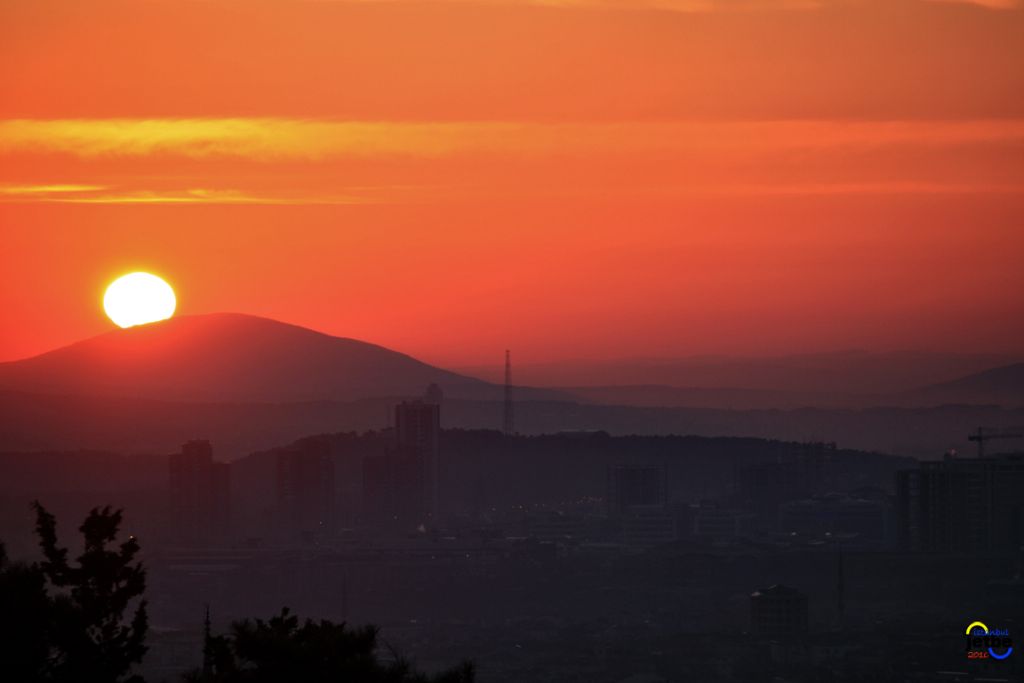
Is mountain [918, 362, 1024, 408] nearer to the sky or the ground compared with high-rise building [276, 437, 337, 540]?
nearer to the sky

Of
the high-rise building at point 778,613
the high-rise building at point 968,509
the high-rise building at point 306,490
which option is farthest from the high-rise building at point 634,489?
the high-rise building at point 778,613

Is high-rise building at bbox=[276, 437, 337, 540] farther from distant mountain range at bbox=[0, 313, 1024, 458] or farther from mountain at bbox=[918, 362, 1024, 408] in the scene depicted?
mountain at bbox=[918, 362, 1024, 408]

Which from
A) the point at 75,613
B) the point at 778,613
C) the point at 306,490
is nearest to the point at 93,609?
the point at 75,613

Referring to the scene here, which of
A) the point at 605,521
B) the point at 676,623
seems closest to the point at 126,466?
the point at 605,521

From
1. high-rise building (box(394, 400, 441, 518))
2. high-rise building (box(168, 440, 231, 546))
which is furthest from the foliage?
high-rise building (box(394, 400, 441, 518))

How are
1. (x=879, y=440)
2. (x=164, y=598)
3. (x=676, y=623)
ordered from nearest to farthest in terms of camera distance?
(x=676, y=623) < (x=164, y=598) < (x=879, y=440)

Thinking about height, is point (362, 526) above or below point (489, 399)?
below

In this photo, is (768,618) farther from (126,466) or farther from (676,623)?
(126,466)

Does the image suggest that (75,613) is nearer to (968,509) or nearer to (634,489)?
(968,509)
